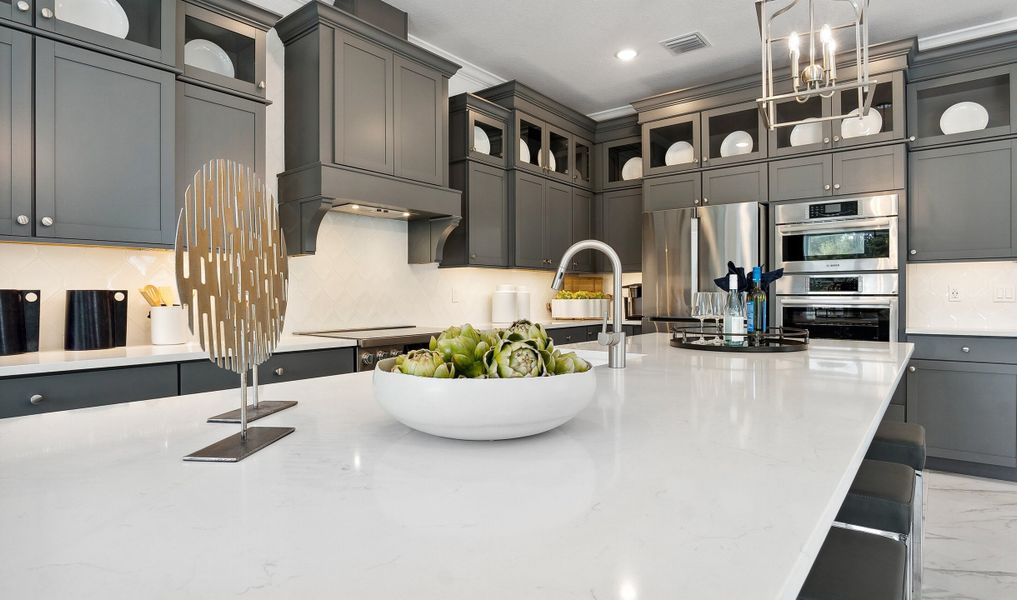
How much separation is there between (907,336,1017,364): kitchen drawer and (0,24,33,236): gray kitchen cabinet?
4.45 meters

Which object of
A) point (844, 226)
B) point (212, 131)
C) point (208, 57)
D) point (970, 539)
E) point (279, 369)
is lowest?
point (970, 539)

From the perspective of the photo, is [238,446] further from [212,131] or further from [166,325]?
[212,131]

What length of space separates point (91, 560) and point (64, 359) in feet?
6.26

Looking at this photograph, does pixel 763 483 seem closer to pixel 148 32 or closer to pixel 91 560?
pixel 91 560

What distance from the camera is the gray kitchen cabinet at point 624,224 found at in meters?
4.84

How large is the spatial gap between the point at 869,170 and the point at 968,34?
99 centimetres

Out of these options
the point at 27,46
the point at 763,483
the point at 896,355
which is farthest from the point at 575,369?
the point at 27,46

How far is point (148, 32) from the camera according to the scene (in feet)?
7.88

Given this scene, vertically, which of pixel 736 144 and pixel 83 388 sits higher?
pixel 736 144

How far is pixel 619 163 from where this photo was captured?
16.6 ft

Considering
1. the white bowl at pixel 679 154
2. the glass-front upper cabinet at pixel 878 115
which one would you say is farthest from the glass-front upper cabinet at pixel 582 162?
the glass-front upper cabinet at pixel 878 115

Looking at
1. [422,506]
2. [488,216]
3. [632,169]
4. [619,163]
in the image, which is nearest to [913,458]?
[422,506]

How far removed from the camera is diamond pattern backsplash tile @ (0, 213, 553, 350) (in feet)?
7.59

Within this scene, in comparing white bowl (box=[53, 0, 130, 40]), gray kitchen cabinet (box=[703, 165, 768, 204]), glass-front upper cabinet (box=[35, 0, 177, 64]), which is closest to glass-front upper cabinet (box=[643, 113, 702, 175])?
gray kitchen cabinet (box=[703, 165, 768, 204])
